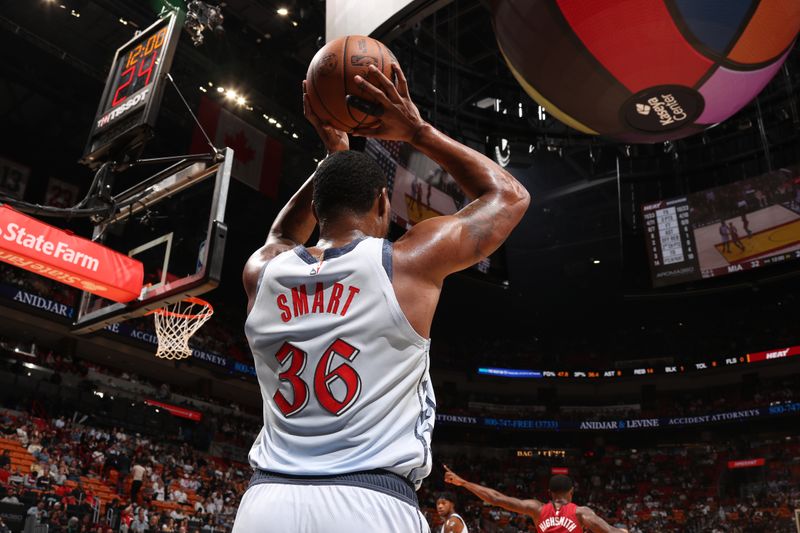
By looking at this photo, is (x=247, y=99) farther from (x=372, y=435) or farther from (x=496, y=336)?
(x=496, y=336)

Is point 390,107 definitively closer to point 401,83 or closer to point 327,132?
point 401,83

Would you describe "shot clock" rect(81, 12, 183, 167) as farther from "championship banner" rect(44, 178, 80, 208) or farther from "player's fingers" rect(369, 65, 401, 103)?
"championship banner" rect(44, 178, 80, 208)

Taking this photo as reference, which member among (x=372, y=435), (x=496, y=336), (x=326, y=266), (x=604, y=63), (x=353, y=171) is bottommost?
(x=372, y=435)

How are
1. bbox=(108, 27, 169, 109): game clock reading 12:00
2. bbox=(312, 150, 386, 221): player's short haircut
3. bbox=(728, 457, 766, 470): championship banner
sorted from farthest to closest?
bbox=(728, 457, 766, 470): championship banner → bbox=(108, 27, 169, 109): game clock reading 12:00 → bbox=(312, 150, 386, 221): player's short haircut

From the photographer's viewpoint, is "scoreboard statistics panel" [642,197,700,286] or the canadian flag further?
the canadian flag

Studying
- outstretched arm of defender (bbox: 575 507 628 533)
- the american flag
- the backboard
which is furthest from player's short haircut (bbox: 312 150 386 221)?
the american flag

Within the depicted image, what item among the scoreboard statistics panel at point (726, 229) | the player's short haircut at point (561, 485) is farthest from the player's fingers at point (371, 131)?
the scoreboard statistics panel at point (726, 229)

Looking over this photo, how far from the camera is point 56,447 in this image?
14141 mm

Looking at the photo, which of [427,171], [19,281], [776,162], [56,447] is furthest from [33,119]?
[776,162]

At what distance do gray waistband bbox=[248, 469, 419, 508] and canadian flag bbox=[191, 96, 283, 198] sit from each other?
503 inches

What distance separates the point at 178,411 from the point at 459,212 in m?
19.0

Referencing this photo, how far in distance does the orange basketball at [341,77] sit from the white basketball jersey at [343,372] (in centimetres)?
73

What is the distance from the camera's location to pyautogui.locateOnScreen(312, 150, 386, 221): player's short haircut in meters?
1.77

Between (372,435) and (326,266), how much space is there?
410mm
